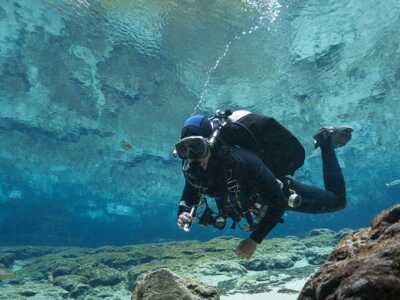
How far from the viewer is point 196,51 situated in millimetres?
20641

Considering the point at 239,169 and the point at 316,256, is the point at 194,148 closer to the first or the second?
the point at 239,169

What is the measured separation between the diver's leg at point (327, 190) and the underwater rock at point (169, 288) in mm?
2093

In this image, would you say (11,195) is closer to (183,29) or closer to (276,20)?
(183,29)

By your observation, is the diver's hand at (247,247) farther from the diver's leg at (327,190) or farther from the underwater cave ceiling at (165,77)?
the underwater cave ceiling at (165,77)

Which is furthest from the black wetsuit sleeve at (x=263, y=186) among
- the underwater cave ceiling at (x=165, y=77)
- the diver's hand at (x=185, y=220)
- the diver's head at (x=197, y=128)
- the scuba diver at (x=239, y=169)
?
the underwater cave ceiling at (x=165, y=77)

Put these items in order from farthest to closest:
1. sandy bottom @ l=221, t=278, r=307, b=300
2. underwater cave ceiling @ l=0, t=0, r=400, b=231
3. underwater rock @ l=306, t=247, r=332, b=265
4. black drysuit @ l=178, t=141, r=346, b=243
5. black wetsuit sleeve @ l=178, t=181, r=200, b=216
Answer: underwater cave ceiling @ l=0, t=0, r=400, b=231
underwater rock @ l=306, t=247, r=332, b=265
sandy bottom @ l=221, t=278, r=307, b=300
black wetsuit sleeve @ l=178, t=181, r=200, b=216
black drysuit @ l=178, t=141, r=346, b=243

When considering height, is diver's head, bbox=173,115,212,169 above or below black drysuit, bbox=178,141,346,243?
above

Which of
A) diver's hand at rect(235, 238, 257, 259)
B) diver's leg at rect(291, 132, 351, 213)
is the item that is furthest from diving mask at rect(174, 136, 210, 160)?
diver's leg at rect(291, 132, 351, 213)

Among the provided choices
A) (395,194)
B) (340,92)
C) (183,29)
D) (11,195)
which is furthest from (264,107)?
(11,195)

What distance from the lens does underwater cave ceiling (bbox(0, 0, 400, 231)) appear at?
18.5 metres

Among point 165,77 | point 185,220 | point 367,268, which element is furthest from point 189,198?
point 165,77

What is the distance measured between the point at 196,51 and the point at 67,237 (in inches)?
1080

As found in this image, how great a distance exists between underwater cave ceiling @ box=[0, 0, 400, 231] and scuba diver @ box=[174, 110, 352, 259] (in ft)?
43.7

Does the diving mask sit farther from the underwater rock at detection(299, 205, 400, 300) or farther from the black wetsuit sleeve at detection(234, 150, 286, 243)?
the underwater rock at detection(299, 205, 400, 300)
